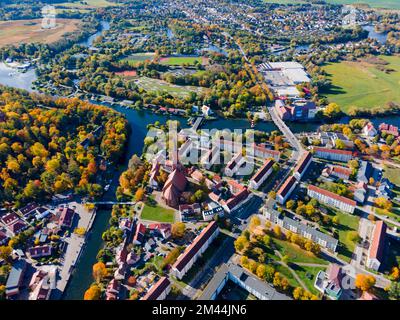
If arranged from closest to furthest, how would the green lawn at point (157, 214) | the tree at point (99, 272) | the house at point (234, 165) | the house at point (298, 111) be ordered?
the tree at point (99, 272), the green lawn at point (157, 214), the house at point (234, 165), the house at point (298, 111)

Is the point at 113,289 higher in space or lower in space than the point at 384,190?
lower

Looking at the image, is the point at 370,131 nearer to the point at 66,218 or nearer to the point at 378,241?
the point at 378,241

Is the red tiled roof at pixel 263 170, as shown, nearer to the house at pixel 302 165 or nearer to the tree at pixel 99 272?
the house at pixel 302 165

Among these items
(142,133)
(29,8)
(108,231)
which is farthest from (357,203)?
(29,8)

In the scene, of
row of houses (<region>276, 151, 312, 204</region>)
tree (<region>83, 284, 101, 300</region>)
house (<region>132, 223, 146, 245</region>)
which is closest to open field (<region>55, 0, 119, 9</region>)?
row of houses (<region>276, 151, 312, 204</region>)

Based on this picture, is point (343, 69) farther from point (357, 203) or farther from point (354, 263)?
point (354, 263)

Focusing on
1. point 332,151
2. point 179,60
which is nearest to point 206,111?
point 332,151

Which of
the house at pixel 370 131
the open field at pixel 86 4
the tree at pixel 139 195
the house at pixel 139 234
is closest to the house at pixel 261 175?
the tree at pixel 139 195
